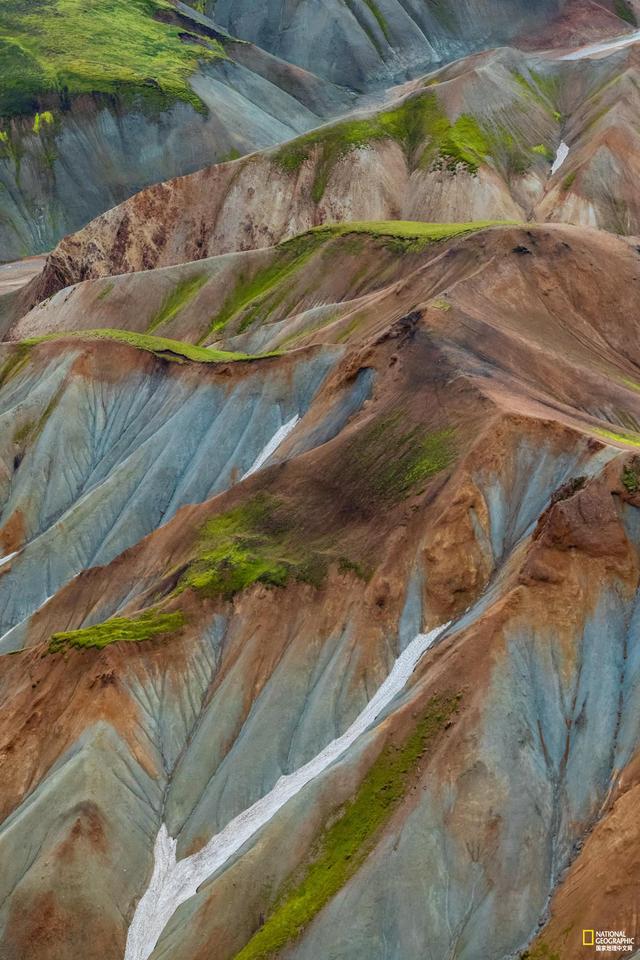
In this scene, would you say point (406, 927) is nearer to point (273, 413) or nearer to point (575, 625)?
point (575, 625)

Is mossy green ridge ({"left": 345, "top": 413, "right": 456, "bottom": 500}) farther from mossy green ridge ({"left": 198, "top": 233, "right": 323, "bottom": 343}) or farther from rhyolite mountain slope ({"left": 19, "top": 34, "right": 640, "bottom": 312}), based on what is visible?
rhyolite mountain slope ({"left": 19, "top": 34, "right": 640, "bottom": 312})

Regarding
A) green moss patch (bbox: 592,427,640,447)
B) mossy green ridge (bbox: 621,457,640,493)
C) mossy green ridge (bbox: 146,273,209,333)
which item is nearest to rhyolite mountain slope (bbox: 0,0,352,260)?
mossy green ridge (bbox: 146,273,209,333)

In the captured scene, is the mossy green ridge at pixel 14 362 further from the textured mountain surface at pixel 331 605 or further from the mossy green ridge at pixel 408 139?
the mossy green ridge at pixel 408 139

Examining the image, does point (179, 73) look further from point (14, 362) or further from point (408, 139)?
point (14, 362)

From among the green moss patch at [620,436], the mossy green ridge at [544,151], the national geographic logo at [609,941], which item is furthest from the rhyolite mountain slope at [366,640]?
the mossy green ridge at [544,151]

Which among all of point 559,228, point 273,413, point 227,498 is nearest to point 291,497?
point 227,498

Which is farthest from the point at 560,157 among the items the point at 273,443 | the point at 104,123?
the point at 104,123

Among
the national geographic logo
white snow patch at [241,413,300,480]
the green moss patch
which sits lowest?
white snow patch at [241,413,300,480]
